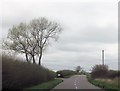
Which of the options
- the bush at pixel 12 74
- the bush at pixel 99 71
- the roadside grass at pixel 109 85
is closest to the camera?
the bush at pixel 12 74

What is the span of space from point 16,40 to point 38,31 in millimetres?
5518

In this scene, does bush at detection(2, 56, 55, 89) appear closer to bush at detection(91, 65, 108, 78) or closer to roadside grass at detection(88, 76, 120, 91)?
roadside grass at detection(88, 76, 120, 91)

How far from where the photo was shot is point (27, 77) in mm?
32094

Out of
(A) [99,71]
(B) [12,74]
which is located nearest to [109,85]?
(B) [12,74]

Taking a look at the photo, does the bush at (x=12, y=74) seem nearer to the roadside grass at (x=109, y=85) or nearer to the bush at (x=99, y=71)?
the roadside grass at (x=109, y=85)

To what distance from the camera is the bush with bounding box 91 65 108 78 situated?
236ft

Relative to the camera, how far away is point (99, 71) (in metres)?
73.4

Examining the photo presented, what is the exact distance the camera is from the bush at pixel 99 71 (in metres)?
72.1

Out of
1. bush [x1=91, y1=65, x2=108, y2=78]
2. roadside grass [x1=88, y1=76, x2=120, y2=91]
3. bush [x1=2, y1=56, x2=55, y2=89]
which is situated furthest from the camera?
bush [x1=91, y1=65, x2=108, y2=78]

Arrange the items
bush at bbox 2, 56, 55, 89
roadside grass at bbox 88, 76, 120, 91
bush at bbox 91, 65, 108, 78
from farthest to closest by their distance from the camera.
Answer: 1. bush at bbox 91, 65, 108, 78
2. roadside grass at bbox 88, 76, 120, 91
3. bush at bbox 2, 56, 55, 89

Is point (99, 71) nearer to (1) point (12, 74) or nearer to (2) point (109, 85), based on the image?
(2) point (109, 85)

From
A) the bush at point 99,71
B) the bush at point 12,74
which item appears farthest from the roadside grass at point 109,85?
the bush at point 99,71

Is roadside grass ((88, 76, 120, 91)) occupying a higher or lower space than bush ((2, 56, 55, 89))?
lower

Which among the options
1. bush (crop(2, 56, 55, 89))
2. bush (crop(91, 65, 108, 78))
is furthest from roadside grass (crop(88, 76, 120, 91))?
bush (crop(91, 65, 108, 78))
